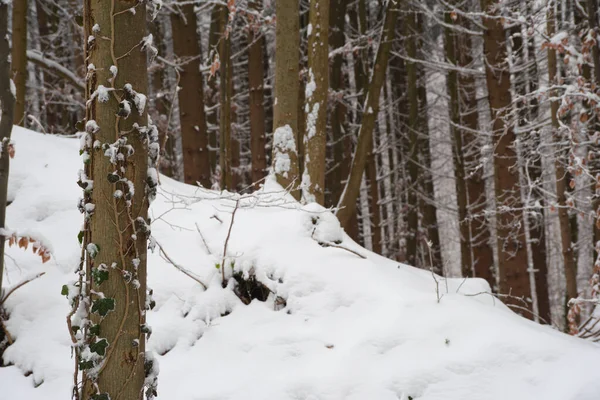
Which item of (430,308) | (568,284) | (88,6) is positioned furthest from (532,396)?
(568,284)

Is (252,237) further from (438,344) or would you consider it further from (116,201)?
(116,201)

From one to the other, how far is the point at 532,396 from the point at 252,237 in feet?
7.63

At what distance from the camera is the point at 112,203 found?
181 centimetres

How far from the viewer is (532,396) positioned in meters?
2.50

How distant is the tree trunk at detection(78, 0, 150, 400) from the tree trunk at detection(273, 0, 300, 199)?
128 inches

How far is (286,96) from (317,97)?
0.57 m

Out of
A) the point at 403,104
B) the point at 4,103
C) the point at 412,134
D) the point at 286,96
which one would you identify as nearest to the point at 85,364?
the point at 4,103

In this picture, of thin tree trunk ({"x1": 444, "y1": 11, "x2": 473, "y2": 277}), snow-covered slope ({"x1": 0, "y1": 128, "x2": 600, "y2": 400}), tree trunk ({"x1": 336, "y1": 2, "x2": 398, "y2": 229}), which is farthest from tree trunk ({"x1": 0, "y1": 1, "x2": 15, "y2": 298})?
thin tree trunk ({"x1": 444, "y1": 11, "x2": 473, "y2": 277})

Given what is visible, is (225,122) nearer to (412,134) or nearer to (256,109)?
(256,109)

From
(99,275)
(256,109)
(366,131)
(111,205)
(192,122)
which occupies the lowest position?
(99,275)

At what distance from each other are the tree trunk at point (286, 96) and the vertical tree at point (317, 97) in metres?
0.36

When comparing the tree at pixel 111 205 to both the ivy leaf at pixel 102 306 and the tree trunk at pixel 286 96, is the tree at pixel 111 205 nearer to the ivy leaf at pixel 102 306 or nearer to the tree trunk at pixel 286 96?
the ivy leaf at pixel 102 306

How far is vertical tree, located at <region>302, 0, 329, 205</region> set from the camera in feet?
18.1

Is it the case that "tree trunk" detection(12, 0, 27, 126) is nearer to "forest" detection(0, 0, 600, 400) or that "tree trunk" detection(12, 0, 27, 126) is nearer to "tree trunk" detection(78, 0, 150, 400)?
"forest" detection(0, 0, 600, 400)
